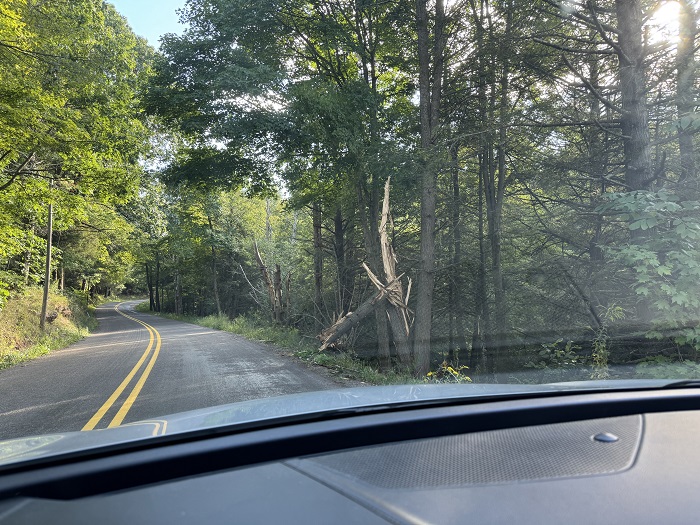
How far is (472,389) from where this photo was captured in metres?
2.69

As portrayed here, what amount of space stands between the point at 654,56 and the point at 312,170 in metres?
9.97

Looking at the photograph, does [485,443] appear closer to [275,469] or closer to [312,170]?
[275,469]

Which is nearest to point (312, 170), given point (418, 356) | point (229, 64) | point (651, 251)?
point (229, 64)

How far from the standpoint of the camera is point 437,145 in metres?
11.8

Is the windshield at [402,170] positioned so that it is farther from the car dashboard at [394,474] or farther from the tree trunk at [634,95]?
the car dashboard at [394,474]

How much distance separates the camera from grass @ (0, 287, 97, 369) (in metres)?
13.8

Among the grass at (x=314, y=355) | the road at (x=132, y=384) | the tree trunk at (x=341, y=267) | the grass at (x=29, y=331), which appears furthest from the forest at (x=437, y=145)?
the road at (x=132, y=384)

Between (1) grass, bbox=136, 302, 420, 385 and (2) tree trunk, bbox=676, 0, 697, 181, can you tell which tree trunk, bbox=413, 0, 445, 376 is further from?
(2) tree trunk, bbox=676, 0, 697, 181

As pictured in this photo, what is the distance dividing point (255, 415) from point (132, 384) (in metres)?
7.15

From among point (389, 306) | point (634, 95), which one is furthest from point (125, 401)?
point (634, 95)

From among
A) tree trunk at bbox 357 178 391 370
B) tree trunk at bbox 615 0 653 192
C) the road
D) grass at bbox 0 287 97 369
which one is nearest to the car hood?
the road

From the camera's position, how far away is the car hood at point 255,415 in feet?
5.86

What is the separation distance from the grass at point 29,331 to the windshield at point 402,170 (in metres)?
0.15

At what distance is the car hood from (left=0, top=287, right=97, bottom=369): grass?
40.7 feet
